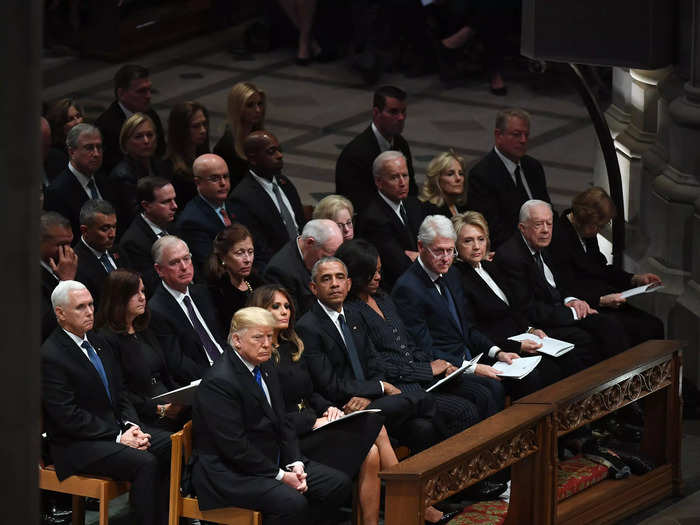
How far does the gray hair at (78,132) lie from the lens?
288 inches

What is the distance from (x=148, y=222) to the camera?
689cm

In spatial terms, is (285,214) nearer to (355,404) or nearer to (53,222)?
(53,222)

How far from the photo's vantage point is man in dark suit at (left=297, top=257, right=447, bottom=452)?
5.91m

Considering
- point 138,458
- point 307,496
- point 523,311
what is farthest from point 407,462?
point 523,311

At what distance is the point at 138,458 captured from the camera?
5.30m

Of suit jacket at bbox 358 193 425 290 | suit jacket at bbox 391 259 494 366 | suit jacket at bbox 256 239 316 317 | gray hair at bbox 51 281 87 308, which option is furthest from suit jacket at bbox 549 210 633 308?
gray hair at bbox 51 281 87 308

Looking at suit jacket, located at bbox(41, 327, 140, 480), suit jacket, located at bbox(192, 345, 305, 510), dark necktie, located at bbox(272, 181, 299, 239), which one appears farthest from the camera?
dark necktie, located at bbox(272, 181, 299, 239)

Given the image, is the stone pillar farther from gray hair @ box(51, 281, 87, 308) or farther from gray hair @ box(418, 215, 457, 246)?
gray hair @ box(418, 215, 457, 246)

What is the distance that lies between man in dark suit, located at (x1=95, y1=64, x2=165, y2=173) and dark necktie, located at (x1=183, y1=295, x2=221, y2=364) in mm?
2460

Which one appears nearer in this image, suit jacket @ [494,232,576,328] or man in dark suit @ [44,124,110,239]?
suit jacket @ [494,232,576,328]

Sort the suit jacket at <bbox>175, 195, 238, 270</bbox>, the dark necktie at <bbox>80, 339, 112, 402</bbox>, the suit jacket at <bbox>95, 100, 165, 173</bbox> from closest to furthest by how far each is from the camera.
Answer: the dark necktie at <bbox>80, 339, 112, 402</bbox>, the suit jacket at <bbox>175, 195, 238, 270</bbox>, the suit jacket at <bbox>95, 100, 165, 173</bbox>

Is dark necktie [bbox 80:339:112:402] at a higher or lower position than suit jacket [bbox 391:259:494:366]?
higher

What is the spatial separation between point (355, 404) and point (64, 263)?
1572 mm

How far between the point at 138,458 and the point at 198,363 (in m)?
0.83
